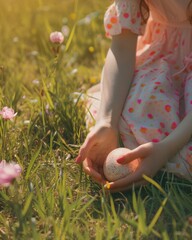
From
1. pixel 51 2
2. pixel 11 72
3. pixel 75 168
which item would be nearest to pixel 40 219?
pixel 75 168

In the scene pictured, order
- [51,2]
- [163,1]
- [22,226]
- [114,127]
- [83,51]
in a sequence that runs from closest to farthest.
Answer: [22,226], [114,127], [163,1], [83,51], [51,2]

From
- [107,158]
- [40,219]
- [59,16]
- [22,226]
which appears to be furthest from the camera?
[59,16]

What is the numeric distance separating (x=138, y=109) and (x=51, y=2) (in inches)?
82.9

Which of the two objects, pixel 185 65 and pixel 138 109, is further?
pixel 185 65

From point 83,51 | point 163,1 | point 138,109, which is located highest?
point 163,1

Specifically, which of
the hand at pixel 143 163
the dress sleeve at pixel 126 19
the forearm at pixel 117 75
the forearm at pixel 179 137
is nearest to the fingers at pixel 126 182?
the hand at pixel 143 163

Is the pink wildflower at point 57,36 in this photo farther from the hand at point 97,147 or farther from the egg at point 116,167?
the egg at point 116,167

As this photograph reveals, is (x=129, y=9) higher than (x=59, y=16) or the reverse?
higher

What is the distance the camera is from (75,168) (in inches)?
82.0

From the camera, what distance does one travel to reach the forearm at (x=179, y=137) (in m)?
1.92

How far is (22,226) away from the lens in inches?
60.2

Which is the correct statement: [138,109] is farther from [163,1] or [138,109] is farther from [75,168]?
[163,1]

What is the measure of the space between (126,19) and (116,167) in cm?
60

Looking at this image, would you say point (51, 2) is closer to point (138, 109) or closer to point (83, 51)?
point (83, 51)
